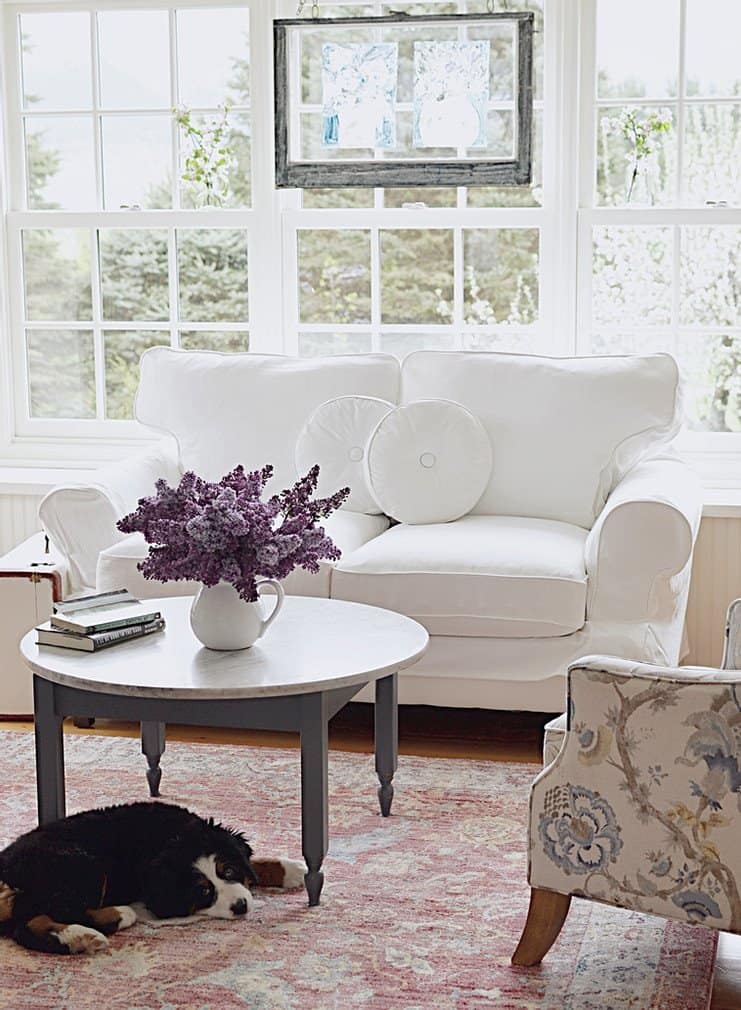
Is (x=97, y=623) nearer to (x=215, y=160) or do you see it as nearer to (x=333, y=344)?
(x=333, y=344)

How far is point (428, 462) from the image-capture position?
4.04 metres

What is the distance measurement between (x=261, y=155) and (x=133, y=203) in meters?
0.50

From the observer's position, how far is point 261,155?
4781mm

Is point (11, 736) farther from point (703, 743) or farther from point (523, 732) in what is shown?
point (703, 743)

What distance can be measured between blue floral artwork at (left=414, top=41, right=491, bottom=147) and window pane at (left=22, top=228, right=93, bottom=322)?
1273mm

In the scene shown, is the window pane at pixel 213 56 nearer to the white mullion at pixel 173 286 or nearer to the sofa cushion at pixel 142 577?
the white mullion at pixel 173 286

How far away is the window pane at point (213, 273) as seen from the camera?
A: 4.89 m

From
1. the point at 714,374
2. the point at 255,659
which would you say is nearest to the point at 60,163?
the point at 714,374

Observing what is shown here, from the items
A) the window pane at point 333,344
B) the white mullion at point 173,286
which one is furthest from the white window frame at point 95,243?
the window pane at point 333,344

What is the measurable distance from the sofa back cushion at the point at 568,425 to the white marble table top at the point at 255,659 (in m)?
1.03

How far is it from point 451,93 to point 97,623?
2.42m

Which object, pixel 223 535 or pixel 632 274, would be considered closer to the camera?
pixel 223 535

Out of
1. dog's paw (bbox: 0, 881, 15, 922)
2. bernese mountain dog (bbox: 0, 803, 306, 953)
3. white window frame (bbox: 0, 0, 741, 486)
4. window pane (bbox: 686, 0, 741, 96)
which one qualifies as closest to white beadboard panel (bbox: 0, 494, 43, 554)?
white window frame (bbox: 0, 0, 741, 486)

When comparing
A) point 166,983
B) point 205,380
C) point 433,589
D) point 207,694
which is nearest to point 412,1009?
point 166,983
